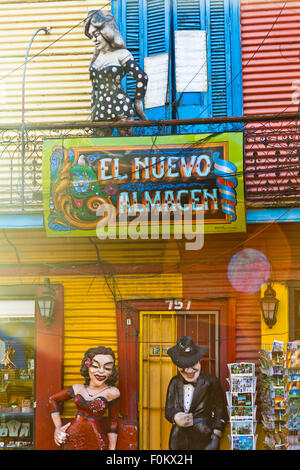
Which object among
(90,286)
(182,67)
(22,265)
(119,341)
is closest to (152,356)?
(119,341)

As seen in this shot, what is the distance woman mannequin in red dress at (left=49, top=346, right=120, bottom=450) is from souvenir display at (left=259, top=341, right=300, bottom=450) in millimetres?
2252

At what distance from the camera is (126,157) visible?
380 inches

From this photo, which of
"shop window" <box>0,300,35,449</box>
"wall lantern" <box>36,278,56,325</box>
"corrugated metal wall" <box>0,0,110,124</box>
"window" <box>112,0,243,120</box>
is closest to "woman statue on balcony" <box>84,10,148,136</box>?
"window" <box>112,0,243,120</box>

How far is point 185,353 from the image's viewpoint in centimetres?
971

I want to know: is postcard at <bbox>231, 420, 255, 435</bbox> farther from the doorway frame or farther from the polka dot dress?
the polka dot dress

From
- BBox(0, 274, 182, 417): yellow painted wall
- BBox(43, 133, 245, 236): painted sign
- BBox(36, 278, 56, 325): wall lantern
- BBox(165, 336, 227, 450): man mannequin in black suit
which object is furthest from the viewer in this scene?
BBox(0, 274, 182, 417): yellow painted wall

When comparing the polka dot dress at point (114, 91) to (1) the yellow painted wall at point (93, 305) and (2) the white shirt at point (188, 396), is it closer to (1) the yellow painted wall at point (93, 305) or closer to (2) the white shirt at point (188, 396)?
(1) the yellow painted wall at point (93, 305)

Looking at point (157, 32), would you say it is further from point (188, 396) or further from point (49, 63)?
point (188, 396)

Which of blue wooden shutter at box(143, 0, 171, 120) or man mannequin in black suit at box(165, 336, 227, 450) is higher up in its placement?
blue wooden shutter at box(143, 0, 171, 120)

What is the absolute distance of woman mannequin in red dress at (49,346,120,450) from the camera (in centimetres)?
967

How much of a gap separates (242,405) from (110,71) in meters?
5.51

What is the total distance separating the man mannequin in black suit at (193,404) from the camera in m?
9.61

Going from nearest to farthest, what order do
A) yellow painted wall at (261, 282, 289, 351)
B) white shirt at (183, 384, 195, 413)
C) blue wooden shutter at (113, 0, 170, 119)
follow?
white shirt at (183, 384, 195, 413), yellow painted wall at (261, 282, 289, 351), blue wooden shutter at (113, 0, 170, 119)
